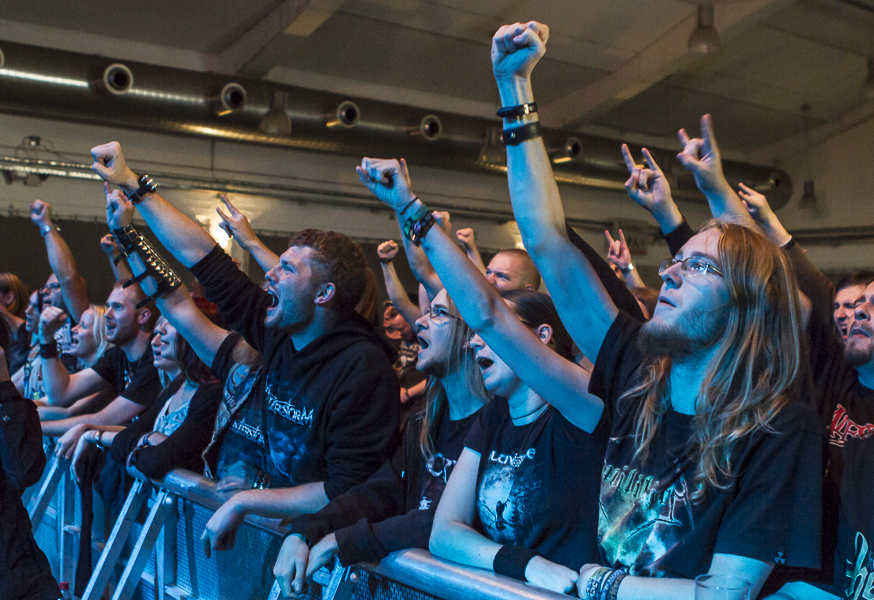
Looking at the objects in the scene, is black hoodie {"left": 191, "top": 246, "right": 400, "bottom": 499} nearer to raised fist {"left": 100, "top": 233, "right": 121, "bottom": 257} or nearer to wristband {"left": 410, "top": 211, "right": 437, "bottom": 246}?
wristband {"left": 410, "top": 211, "right": 437, "bottom": 246}

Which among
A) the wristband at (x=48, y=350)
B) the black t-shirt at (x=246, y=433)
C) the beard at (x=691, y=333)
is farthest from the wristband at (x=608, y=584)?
the wristband at (x=48, y=350)

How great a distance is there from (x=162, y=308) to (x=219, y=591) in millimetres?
973

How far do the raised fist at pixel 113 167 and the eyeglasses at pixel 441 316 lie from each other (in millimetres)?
1066

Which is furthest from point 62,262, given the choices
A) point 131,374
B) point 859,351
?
point 859,351

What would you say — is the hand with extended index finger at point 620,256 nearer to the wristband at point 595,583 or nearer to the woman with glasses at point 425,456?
the woman with glasses at point 425,456

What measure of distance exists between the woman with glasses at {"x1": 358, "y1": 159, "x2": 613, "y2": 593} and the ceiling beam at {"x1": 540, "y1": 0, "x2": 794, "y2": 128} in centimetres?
627

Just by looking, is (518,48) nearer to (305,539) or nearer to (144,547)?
(305,539)

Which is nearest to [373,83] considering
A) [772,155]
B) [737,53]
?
[737,53]

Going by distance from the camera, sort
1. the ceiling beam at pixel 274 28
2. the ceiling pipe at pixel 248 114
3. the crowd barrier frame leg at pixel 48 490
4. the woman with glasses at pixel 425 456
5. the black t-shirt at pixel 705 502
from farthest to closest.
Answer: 1. the ceiling beam at pixel 274 28
2. the ceiling pipe at pixel 248 114
3. the crowd barrier frame leg at pixel 48 490
4. the woman with glasses at pixel 425 456
5. the black t-shirt at pixel 705 502

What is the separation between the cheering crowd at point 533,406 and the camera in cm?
122

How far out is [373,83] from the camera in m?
8.27

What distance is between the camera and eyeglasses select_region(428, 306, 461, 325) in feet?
6.46

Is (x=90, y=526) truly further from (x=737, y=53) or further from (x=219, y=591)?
(x=737, y=53)

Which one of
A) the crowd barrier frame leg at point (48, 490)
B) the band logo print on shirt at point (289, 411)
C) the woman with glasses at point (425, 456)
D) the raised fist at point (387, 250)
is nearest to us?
the woman with glasses at point (425, 456)
